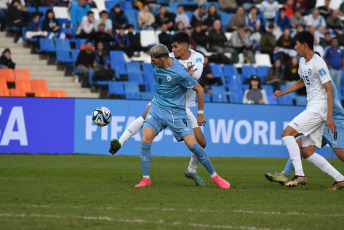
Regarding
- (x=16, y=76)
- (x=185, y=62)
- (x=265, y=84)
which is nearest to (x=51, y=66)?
(x=16, y=76)

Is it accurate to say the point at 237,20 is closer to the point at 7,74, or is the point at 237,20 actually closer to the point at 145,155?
the point at 7,74

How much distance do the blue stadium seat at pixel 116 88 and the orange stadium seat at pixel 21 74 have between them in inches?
95.5

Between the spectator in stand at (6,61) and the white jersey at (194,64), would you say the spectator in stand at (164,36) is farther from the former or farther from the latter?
the white jersey at (194,64)

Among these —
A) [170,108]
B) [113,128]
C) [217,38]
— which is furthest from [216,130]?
[170,108]

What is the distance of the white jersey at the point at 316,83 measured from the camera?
32.4ft

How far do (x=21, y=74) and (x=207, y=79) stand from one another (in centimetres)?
601

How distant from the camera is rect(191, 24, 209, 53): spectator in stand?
22781 mm

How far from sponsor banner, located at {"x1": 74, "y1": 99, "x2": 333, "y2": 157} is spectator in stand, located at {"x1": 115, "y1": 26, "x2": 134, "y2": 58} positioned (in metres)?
5.09

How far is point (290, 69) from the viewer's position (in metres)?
23.2

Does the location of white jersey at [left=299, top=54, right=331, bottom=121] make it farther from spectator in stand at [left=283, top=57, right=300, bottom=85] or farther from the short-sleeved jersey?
spectator in stand at [left=283, top=57, right=300, bottom=85]

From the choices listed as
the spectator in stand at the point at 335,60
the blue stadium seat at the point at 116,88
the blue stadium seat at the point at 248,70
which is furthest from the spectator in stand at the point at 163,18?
the spectator in stand at the point at 335,60

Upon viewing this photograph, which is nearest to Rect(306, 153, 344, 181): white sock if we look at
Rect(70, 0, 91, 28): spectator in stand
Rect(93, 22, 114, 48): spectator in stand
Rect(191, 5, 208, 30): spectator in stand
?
Rect(93, 22, 114, 48): spectator in stand

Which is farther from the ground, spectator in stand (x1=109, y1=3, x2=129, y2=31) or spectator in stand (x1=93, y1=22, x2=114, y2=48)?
spectator in stand (x1=109, y1=3, x2=129, y2=31)

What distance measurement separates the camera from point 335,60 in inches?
931
